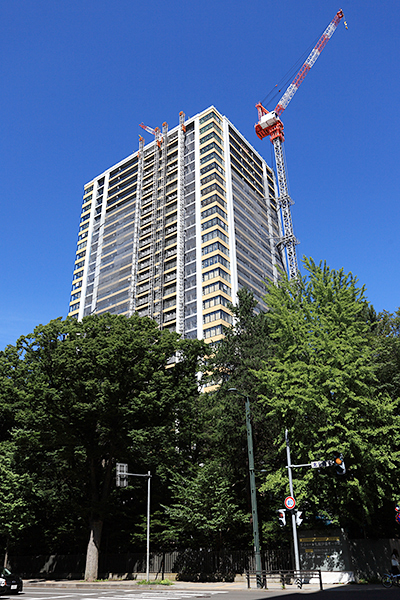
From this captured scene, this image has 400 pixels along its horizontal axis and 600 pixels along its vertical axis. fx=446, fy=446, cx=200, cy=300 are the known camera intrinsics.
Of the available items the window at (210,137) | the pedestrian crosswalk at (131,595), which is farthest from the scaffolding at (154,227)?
the pedestrian crosswalk at (131,595)

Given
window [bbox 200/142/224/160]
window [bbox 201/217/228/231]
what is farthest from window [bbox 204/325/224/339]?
window [bbox 200/142/224/160]

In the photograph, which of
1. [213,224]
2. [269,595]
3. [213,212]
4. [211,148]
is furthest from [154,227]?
[269,595]

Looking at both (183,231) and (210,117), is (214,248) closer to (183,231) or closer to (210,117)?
(183,231)

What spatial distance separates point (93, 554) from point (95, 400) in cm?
1112

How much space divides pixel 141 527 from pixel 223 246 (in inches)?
2270

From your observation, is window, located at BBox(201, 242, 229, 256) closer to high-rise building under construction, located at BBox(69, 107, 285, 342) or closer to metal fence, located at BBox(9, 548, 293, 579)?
high-rise building under construction, located at BBox(69, 107, 285, 342)

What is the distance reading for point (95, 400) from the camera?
100 ft

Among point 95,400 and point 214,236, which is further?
point 214,236

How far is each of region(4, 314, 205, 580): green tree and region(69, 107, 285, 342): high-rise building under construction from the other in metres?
40.3

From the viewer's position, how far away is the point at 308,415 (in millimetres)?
25016

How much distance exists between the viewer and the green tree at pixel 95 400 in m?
31.3

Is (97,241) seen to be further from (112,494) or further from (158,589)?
(158,589)

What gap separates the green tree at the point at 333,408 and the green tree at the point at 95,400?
31.6 ft

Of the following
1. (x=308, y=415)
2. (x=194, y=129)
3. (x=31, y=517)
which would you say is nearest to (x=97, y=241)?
(x=194, y=129)
